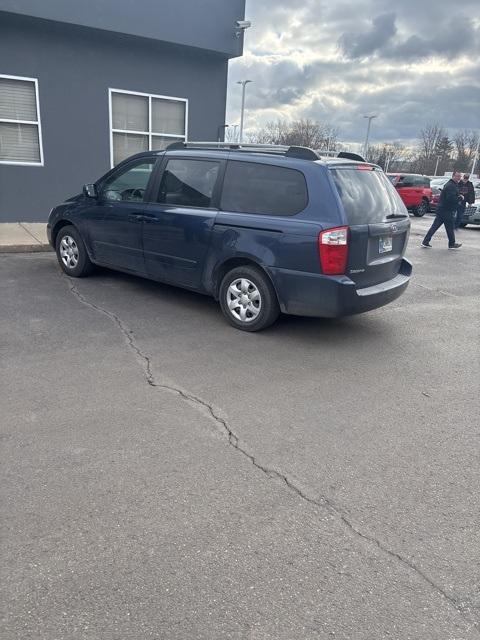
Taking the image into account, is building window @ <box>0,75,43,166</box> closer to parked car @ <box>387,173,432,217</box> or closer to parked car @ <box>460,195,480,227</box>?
parked car @ <box>460,195,480,227</box>

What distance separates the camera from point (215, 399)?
392 centimetres

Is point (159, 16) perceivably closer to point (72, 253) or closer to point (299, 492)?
point (72, 253)

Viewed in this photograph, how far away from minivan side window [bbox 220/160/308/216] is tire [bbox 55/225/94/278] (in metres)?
2.55

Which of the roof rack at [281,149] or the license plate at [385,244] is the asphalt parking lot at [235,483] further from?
the roof rack at [281,149]

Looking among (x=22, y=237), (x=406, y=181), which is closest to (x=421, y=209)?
(x=406, y=181)

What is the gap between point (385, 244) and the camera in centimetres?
528

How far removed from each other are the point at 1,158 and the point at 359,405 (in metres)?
9.64

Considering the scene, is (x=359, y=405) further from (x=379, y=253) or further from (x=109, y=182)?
(x=109, y=182)

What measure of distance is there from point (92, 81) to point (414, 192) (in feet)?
47.5

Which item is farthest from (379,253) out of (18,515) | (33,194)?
(33,194)

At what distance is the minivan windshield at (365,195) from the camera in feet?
15.9

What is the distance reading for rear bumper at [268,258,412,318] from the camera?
4809mm

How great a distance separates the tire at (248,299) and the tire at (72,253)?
2.50 meters

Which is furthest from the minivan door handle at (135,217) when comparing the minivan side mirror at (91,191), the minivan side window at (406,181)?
the minivan side window at (406,181)
